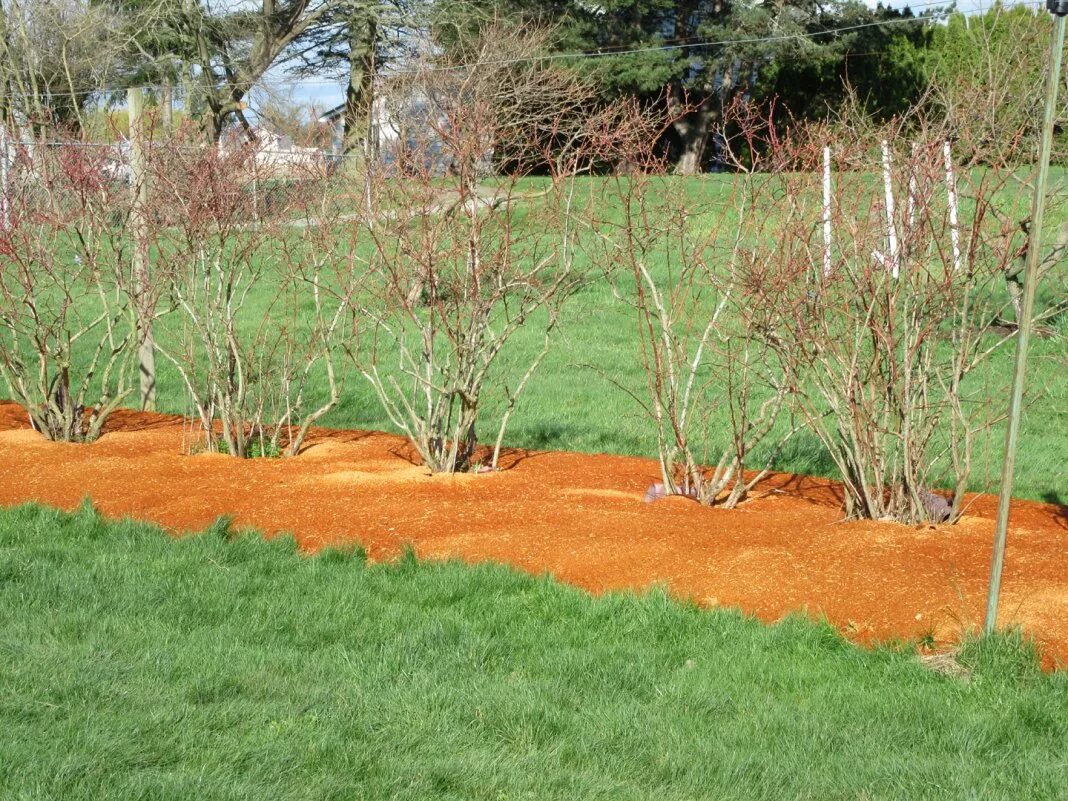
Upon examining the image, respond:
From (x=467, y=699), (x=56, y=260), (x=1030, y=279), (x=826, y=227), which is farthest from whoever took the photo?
(x=56, y=260)

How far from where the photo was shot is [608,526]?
19.0 feet

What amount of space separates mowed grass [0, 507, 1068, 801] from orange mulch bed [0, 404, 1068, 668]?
350mm

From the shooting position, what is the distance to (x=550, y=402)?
1063 centimetres

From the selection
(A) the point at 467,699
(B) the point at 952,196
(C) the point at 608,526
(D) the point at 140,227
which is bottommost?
(C) the point at 608,526

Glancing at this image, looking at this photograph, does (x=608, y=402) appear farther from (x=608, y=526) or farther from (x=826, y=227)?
(x=608, y=526)

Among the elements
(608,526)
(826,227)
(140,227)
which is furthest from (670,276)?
(140,227)

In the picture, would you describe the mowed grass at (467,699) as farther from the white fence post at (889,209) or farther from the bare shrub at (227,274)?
the bare shrub at (227,274)

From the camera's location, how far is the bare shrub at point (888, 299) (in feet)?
18.7

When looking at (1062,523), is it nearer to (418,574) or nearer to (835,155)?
(835,155)

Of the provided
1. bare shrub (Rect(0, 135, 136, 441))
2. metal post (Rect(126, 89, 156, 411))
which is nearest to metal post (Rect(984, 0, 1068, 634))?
metal post (Rect(126, 89, 156, 411))

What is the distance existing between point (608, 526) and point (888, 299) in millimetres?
1783

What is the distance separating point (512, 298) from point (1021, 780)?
504 inches

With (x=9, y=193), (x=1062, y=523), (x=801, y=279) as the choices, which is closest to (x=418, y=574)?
(x=801, y=279)

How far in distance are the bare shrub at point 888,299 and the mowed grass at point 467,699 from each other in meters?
1.80
